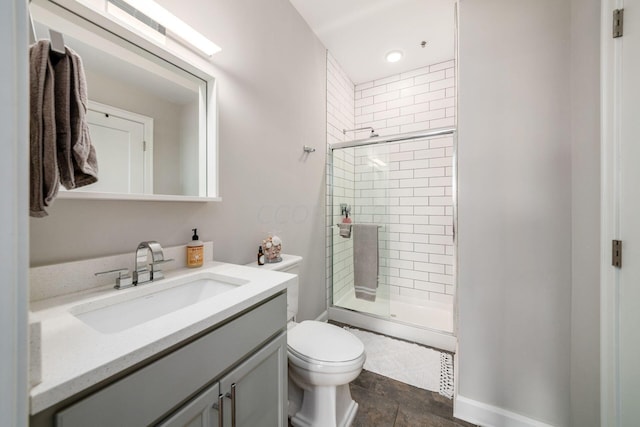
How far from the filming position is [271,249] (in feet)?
5.14

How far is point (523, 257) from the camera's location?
4.23ft

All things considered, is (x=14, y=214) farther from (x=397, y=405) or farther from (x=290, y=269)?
(x=397, y=405)

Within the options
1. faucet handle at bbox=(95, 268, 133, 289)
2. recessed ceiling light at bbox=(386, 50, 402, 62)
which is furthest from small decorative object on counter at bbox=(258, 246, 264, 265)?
recessed ceiling light at bbox=(386, 50, 402, 62)

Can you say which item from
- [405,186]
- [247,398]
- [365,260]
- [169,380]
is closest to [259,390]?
[247,398]

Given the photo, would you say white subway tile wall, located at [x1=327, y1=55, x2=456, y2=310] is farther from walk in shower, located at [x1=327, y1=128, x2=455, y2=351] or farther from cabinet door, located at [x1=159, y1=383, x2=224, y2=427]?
cabinet door, located at [x1=159, y1=383, x2=224, y2=427]

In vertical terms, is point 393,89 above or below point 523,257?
above

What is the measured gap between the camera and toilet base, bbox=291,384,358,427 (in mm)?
1254

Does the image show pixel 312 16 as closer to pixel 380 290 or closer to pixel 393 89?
pixel 393 89

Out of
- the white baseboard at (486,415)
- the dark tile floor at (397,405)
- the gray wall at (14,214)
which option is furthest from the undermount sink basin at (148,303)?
the white baseboard at (486,415)

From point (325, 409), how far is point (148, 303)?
102 cm

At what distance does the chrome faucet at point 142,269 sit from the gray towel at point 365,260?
1.83 metres

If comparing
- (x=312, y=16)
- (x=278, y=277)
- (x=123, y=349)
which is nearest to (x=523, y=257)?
(x=278, y=277)

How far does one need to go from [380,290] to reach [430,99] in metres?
2.17

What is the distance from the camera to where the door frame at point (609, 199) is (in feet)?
2.91
